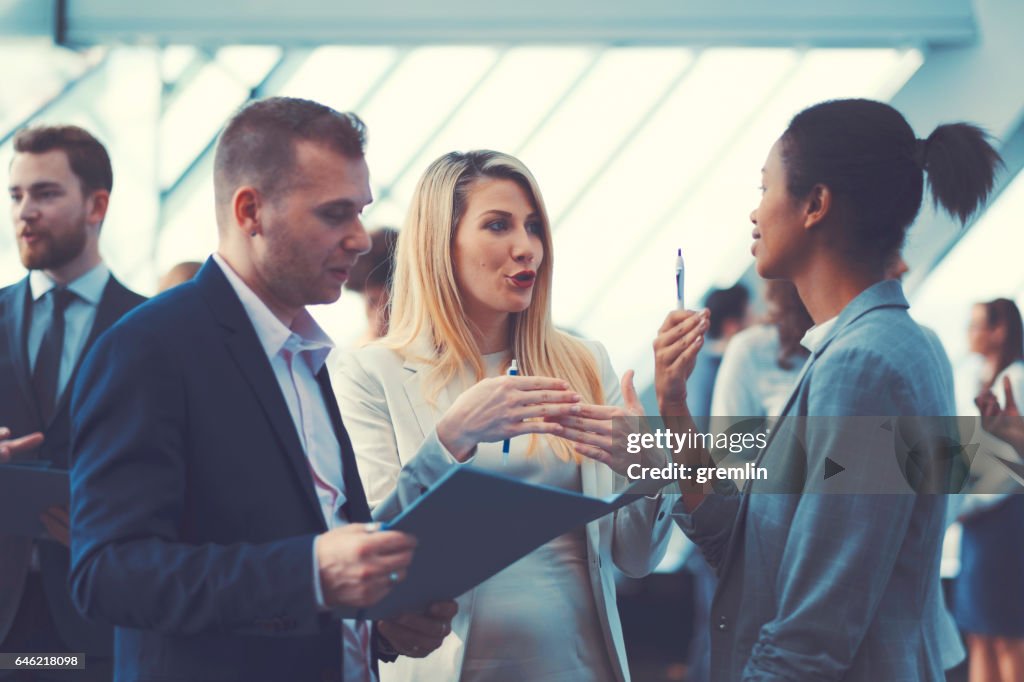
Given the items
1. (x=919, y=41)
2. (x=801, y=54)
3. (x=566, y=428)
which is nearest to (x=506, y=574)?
(x=566, y=428)

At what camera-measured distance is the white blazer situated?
1.76 meters

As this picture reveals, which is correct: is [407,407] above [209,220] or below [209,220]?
below

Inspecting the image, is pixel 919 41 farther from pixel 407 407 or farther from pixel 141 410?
pixel 141 410

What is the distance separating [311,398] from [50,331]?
1.32 m

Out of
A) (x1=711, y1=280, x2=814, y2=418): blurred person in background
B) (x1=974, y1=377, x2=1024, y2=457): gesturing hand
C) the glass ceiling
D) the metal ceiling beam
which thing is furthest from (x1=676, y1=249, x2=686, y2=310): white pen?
the metal ceiling beam

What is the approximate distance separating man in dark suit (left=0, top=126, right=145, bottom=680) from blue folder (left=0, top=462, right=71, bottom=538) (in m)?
0.04

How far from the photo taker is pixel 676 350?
71.5 inches

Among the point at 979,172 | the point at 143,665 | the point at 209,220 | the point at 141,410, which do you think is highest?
the point at 209,220

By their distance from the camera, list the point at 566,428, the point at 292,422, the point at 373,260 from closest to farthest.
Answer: the point at 292,422
the point at 566,428
the point at 373,260

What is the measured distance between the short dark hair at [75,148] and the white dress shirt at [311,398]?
1418mm

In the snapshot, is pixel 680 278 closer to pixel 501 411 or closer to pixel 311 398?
pixel 501 411

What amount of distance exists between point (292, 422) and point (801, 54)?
3.31 m

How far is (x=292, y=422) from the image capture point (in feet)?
4.52

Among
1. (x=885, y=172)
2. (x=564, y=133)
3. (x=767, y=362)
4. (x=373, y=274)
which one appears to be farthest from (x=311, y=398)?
(x=564, y=133)
